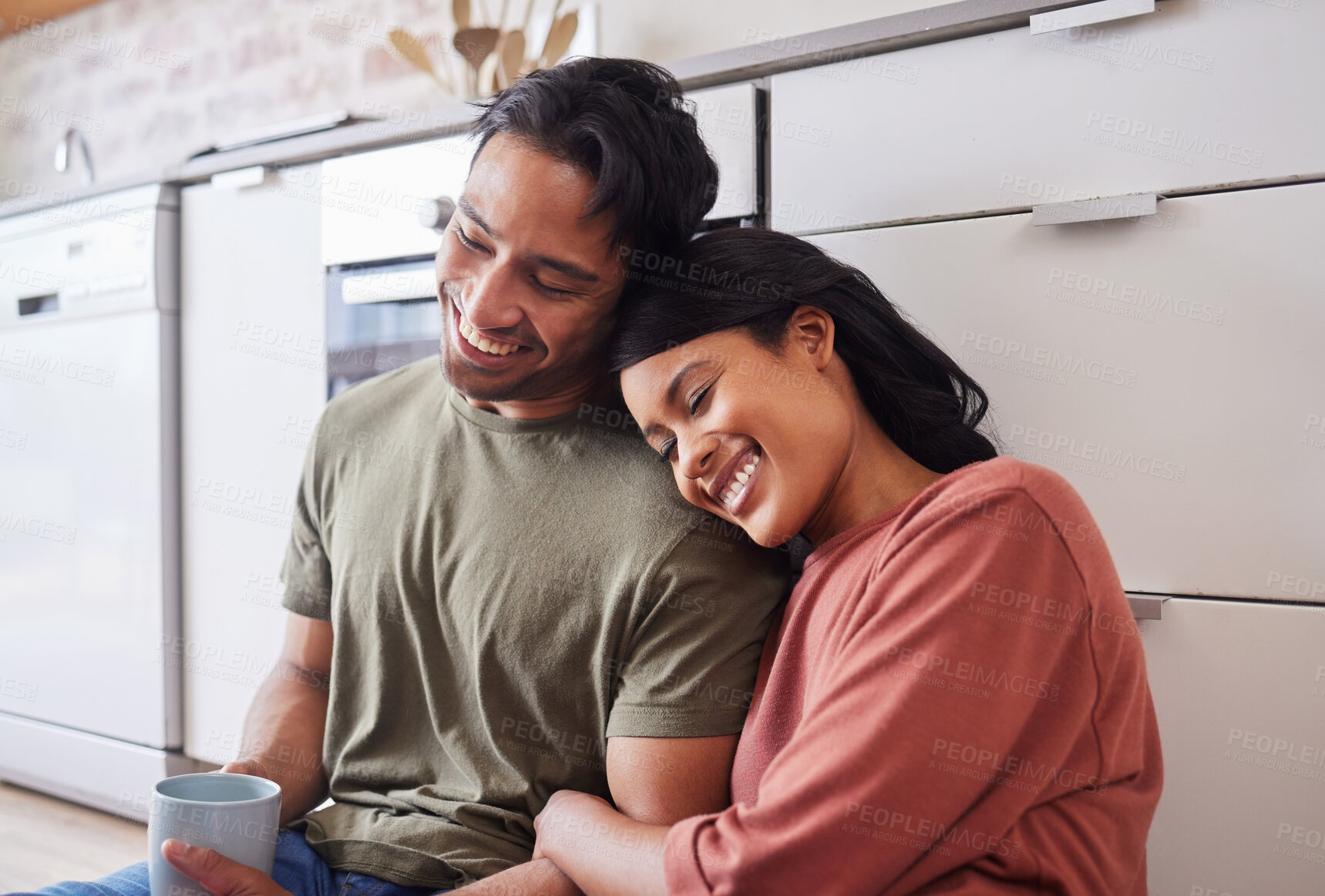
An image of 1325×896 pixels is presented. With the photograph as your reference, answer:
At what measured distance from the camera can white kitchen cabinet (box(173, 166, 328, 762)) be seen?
1732mm

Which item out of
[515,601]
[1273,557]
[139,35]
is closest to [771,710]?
[515,601]

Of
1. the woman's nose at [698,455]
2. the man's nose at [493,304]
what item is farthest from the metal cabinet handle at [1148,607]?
the man's nose at [493,304]

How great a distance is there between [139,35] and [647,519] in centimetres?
265

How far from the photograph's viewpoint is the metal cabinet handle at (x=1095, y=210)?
1044 millimetres

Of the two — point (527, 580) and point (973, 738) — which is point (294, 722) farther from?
point (973, 738)

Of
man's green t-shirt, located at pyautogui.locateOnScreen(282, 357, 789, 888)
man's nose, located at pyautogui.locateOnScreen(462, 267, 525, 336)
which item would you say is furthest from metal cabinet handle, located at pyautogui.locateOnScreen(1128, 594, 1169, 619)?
man's nose, located at pyautogui.locateOnScreen(462, 267, 525, 336)

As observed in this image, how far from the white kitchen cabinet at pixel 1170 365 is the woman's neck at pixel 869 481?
0.74 feet

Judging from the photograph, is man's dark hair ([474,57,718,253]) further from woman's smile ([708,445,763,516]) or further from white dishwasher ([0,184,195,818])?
white dishwasher ([0,184,195,818])

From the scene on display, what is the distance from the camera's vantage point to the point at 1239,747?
104cm

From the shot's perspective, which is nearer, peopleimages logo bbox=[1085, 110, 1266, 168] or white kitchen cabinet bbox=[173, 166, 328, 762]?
peopleimages logo bbox=[1085, 110, 1266, 168]

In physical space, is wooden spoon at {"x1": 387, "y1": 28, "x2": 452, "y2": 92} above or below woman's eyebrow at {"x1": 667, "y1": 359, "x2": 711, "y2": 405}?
above

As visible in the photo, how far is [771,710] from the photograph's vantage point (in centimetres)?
92

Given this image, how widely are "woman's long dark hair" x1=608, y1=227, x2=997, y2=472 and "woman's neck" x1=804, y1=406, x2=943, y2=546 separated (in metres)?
0.03

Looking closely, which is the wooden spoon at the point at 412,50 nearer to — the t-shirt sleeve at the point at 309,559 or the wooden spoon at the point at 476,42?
the wooden spoon at the point at 476,42
